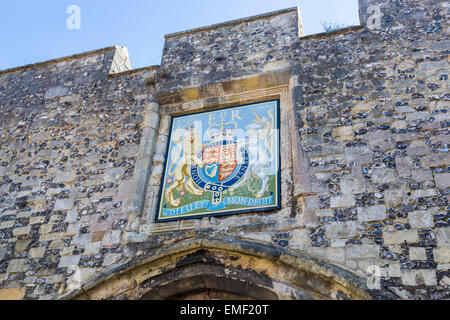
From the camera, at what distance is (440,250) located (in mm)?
4258

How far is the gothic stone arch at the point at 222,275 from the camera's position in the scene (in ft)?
14.5

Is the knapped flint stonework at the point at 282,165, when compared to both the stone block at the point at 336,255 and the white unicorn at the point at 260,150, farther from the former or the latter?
the white unicorn at the point at 260,150

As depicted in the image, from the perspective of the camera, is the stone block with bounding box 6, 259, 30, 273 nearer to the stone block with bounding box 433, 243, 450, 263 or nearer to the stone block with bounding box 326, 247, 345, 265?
the stone block with bounding box 326, 247, 345, 265

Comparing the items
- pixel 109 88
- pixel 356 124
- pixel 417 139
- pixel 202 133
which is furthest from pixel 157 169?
pixel 417 139

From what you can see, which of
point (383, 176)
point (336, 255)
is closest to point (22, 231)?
point (336, 255)

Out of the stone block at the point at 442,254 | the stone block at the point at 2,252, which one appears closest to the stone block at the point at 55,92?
the stone block at the point at 2,252

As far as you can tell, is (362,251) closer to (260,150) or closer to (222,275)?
(222,275)

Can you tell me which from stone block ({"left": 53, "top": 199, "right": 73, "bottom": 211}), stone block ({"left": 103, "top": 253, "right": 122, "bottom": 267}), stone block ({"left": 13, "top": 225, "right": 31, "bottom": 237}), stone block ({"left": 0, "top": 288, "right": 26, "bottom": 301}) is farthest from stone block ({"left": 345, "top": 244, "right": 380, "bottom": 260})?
stone block ({"left": 13, "top": 225, "right": 31, "bottom": 237})

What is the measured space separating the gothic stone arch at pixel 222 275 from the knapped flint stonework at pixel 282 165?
2 centimetres

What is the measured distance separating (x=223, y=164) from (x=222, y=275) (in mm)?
1328

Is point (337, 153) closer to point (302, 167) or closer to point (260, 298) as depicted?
point (302, 167)

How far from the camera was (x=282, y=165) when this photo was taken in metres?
5.36

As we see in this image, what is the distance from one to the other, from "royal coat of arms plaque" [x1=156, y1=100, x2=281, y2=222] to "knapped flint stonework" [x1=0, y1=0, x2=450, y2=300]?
123 millimetres

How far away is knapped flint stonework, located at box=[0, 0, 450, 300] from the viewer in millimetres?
4535
